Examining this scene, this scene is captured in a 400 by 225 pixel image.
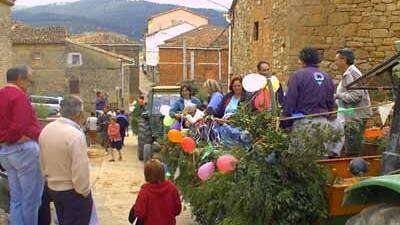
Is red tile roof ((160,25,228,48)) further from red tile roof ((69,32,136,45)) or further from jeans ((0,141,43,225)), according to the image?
jeans ((0,141,43,225))

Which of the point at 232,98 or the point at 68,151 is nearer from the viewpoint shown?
the point at 68,151

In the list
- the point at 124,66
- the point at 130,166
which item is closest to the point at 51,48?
the point at 124,66

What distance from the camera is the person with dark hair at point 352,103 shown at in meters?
5.93

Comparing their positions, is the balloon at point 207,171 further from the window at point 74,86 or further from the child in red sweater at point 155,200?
the window at point 74,86

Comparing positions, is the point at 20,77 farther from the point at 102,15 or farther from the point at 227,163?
the point at 102,15

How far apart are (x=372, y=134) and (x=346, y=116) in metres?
0.47

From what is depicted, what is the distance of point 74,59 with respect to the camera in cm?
4531

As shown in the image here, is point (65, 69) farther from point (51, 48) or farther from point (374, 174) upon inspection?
point (374, 174)

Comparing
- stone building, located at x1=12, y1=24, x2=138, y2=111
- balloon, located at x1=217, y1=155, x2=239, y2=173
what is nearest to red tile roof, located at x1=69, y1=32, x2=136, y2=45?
stone building, located at x1=12, y1=24, x2=138, y2=111

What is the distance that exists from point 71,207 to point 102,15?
102135mm

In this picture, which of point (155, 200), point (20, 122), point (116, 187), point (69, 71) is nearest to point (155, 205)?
point (155, 200)

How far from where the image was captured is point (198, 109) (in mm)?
9156

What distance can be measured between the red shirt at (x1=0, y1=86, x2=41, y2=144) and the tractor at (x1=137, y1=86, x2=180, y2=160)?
980 cm

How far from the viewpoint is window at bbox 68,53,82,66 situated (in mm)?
44719
